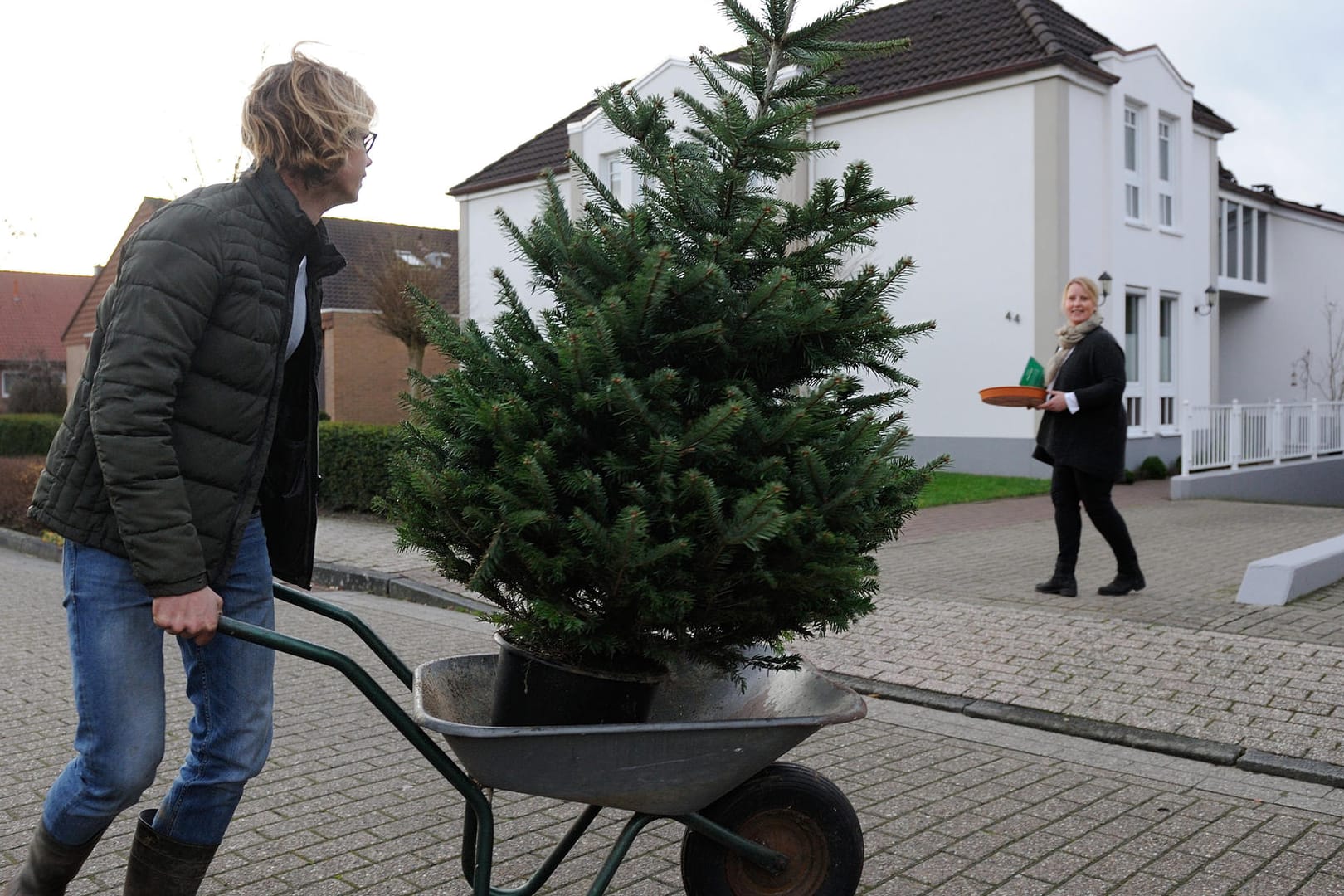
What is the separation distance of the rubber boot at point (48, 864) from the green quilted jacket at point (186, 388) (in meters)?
0.67

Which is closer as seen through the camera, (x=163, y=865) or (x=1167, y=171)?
(x=163, y=865)

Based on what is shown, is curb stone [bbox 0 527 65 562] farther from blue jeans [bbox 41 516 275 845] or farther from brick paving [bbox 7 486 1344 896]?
blue jeans [bbox 41 516 275 845]

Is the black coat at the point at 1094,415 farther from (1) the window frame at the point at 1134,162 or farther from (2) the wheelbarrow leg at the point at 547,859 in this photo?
(1) the window frame at the point at 1134,162

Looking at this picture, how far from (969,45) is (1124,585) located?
14.0 metres

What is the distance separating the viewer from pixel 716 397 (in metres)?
2.52

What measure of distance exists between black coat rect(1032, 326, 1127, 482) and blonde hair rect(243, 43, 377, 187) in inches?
218

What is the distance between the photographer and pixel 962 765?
14.7ft

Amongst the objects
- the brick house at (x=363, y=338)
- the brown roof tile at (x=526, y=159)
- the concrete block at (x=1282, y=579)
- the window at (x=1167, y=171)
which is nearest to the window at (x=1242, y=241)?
the window at (x=1167, y=171)

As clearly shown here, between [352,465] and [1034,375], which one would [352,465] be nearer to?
[352,465]

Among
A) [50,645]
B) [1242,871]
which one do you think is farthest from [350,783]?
[50,645]

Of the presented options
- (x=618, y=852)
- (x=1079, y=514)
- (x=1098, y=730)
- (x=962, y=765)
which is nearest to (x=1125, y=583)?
(x=1079, y=514)

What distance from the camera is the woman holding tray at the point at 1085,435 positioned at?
7121mm

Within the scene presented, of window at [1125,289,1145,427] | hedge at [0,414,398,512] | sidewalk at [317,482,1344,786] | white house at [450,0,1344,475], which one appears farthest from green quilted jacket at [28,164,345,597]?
window at [1125,289,1145,427]

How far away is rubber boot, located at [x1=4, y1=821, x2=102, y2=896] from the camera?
8.32 ft
